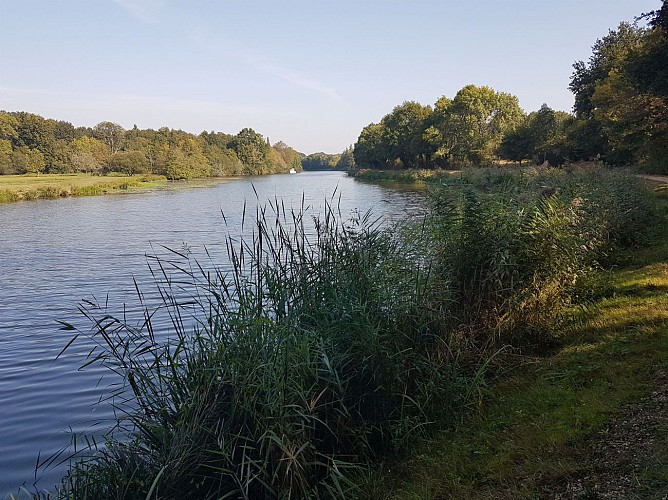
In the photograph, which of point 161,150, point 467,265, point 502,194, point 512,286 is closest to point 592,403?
point 512,286

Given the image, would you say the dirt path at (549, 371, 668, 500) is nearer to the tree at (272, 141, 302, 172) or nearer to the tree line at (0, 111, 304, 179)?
the tree line at (0, 111, 304, 179)

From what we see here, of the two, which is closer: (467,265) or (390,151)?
(467,265)

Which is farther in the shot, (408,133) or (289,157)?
(289,157)

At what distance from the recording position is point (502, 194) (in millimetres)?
8945

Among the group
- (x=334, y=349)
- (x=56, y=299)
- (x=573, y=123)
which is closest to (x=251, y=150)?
(x=573, y=123)

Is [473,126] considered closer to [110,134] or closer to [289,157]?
[110,134]

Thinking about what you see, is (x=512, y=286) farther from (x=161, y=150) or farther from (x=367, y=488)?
(x=161, y=150)

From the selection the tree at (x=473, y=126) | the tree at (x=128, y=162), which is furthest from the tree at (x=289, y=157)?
the tree at (x=473, y=126)

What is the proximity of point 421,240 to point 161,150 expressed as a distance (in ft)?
315

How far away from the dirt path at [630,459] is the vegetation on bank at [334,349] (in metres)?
1.07

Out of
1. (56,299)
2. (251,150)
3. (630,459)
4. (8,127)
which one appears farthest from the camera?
(251,150)

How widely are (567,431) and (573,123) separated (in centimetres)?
4291

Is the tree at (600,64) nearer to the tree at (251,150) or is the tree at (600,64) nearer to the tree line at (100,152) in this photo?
the tree line at (100,152)

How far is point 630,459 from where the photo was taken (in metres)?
3.74
